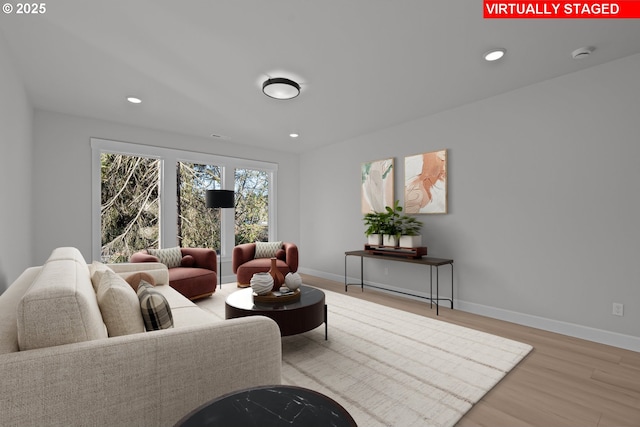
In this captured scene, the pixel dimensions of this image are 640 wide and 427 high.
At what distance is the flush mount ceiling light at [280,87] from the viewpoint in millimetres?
3070

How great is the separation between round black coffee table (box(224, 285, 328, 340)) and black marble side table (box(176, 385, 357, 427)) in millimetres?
1469

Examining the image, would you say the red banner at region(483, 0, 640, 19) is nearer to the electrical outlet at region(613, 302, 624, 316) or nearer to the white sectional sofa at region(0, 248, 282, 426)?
the electrical outlet at region(613, 302, 624, 316)

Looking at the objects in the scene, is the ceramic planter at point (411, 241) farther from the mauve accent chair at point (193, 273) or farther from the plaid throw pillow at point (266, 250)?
the mauve accent chair at point (193, 273)

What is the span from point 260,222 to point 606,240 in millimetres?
5124

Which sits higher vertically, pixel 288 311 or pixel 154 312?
pixel 154 312

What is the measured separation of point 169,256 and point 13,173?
1.96m

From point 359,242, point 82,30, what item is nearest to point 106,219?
point 82,30

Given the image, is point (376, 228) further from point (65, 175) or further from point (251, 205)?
point (65, 175)

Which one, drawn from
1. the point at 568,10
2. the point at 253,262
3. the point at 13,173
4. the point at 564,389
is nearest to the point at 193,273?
the point at 253,262

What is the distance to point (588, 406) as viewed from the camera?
6.28ft

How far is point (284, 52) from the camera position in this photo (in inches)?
104

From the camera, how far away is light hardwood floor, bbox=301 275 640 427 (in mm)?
1802

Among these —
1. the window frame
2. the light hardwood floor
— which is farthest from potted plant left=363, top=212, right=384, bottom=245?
the window frame

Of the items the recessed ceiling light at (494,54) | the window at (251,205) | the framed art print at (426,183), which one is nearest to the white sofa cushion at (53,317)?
the recessed ceiling light at (494,54)
